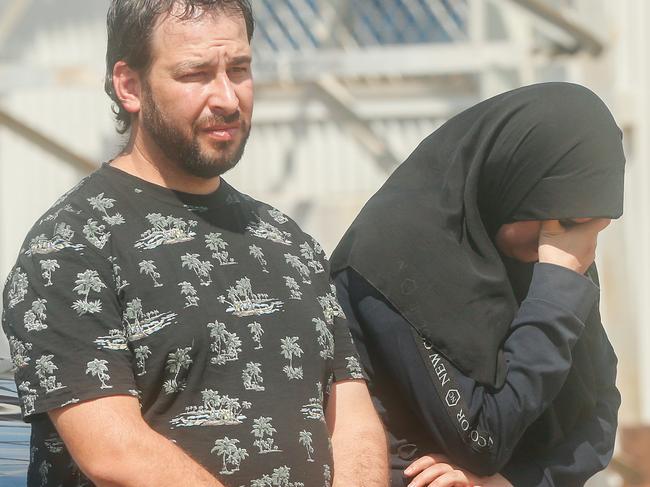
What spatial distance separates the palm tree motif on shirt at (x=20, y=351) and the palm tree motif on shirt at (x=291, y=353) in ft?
1.45

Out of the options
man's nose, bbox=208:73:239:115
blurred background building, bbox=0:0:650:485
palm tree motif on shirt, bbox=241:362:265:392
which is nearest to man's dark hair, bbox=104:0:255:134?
man's nose, bbox=208:73:239:115

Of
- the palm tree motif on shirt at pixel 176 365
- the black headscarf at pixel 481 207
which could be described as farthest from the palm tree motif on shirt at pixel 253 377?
the black headscarf at pixel 481 207

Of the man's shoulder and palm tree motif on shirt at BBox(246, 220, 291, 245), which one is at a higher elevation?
the man's shoulder

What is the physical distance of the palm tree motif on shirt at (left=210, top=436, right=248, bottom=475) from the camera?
7.93ft

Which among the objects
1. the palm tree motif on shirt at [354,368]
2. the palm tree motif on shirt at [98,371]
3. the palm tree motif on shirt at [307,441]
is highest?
the palm tree motif on shirt at [98,371]

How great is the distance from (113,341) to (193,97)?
47 centimetres

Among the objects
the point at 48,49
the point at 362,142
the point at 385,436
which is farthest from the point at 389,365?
the point at 48,49

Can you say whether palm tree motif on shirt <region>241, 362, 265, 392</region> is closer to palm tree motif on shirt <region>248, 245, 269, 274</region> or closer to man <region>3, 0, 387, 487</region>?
man <region>3, 0, 387, 487</region>

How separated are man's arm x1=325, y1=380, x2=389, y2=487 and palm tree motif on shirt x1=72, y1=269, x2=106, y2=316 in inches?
21.2

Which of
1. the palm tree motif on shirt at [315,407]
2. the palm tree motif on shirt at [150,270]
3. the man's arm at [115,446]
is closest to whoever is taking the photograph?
the man's arm at [115,446]

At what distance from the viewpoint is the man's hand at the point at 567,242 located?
2.68 metres

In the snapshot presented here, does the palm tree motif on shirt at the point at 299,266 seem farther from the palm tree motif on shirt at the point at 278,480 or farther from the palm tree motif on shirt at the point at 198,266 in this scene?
the palm tree motif on shirt at the point at 278,480

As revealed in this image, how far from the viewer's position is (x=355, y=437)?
2.64m

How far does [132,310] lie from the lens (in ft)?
7.82
